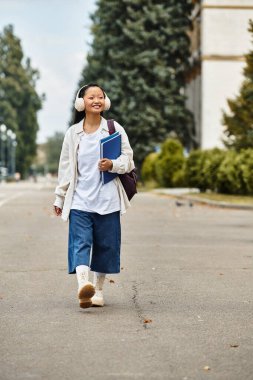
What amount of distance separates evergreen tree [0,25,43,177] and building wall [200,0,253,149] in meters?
59.2

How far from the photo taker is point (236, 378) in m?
5.68

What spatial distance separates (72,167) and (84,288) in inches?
39.7

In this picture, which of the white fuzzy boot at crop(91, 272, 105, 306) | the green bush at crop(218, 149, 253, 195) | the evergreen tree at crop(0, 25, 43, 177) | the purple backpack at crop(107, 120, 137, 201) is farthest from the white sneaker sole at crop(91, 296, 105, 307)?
the evergreen tree at crop(0, 25, 43, 177)

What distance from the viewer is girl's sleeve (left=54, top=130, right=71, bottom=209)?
27.5ft

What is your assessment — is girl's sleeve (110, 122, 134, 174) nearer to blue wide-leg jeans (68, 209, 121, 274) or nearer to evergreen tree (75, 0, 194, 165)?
blue wide-leg jeans (68, 209, 121, 274)

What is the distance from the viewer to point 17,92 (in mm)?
116250

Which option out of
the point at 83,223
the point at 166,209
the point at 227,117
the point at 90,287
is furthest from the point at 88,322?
the point at 227,117

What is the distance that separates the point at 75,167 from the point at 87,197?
265 mm

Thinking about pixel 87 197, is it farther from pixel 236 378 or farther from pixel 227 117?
pixel 227 117

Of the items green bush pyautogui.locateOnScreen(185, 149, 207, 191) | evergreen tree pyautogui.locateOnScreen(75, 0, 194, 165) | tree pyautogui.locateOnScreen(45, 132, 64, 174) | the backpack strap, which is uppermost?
evergreen tree pyautogui.locateOnScreen(75, 0, 194, 165)

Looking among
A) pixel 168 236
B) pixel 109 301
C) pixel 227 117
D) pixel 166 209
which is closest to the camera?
pixel 109 301

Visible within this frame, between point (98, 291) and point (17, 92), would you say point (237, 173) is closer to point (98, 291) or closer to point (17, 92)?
point (98, 291)

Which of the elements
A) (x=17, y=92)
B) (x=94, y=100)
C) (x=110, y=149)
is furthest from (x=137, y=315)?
(x=17, y=92)

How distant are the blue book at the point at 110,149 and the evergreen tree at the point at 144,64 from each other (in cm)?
4687
